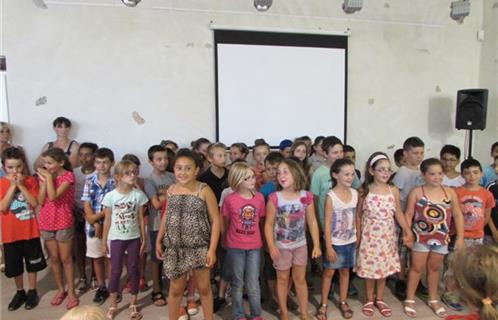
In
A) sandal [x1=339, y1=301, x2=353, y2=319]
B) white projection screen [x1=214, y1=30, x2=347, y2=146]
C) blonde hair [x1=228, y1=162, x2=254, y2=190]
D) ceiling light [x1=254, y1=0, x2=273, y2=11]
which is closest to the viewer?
blonde hair [x1=228, y1=162, x2=254, y2=190]

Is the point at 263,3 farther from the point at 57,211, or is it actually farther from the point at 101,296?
the point at 101,296

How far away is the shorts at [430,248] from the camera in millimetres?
2516

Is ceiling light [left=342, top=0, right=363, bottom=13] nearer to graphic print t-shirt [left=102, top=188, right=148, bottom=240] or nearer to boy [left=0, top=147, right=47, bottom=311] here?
graphic print t-shirt [left=102, top=188, right=148, bottom=240]

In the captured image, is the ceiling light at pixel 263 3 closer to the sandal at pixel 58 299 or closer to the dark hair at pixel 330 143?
the dark hair at pixel 330 143

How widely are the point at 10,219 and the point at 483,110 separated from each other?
4.91 m

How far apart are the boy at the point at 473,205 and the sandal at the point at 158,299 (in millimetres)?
2076

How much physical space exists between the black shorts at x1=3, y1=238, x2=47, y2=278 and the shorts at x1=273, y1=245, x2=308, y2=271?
172 centimetres

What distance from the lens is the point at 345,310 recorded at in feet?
8.34

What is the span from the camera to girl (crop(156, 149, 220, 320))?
7.10 ft

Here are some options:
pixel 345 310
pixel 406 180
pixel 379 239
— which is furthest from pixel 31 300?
pixel 406 180

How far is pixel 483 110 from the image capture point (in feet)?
14.5

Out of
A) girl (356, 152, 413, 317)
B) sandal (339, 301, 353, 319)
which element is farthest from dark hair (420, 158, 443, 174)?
sandal (339, 301, 353, 319)

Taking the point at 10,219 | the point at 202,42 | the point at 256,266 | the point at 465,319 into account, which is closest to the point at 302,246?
the point at 256,266

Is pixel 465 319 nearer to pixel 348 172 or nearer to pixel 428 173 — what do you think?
pixel 348 172
